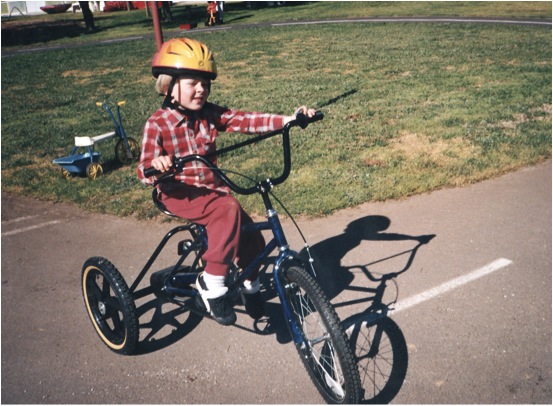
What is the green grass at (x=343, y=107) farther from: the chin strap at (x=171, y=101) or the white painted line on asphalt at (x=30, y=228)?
the chin strap at (x=171, y=101)

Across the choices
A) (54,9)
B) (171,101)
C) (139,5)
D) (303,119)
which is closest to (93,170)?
(171,101)

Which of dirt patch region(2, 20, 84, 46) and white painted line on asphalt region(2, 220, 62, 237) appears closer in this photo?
white painted line on asphalt region(2, 220, 62, 237)

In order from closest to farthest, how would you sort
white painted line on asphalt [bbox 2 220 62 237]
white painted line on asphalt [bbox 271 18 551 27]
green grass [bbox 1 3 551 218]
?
white painted line on asphalt [bbox 2 220 62 237]
green grass [bbox 1 3 551 218]
white painted line on asphalt [bbox 271 18 551 27]

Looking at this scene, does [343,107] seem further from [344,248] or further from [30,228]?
[30,228]

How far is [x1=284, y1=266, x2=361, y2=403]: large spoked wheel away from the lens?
2.49 meters

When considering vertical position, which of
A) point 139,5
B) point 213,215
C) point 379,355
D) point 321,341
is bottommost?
point 379,355

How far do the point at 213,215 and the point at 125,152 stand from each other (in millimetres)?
4817

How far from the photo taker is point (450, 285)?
152 inches

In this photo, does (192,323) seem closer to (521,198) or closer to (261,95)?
(521,198)

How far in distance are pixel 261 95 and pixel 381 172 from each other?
5684 mm

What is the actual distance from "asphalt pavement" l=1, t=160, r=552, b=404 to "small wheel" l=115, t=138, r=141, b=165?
1.97 metres

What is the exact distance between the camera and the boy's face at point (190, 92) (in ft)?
9.71

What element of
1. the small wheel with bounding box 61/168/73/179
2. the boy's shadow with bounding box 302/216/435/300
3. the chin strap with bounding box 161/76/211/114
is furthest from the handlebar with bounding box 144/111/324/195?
the small wheel with bounding box 61/168/73/179

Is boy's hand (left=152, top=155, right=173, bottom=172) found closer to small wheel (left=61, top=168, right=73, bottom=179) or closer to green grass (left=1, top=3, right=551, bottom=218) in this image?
green grass (left=1, top=3, right=551, bottom=218)
